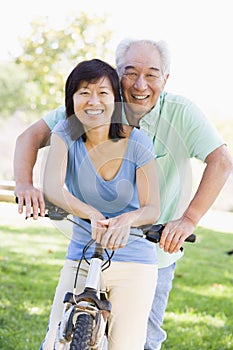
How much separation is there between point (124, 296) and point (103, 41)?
14.6 m

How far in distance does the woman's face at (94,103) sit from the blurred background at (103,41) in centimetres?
1274

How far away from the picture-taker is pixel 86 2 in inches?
661

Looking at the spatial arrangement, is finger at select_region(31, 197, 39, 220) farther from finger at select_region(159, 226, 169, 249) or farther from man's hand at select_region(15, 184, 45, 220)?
finger at select_region(159, 226, 169, 249)

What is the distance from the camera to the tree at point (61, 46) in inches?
639

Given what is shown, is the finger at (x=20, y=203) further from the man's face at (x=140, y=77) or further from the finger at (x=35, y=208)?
Result: the man's face at (x=140, y=77)

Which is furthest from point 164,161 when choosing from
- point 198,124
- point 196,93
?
point 196,93

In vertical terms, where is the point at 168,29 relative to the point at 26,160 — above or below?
below

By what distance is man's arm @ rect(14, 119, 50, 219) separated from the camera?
2.22 meters

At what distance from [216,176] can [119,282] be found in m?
0.64

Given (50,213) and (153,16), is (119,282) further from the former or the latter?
(153,16)

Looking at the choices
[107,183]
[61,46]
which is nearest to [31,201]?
[107,183]

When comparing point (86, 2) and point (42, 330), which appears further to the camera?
point (86, 2)

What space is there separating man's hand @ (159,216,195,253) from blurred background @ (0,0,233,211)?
41.6 ft

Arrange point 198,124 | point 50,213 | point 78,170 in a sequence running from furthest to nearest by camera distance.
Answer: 1. point 198,124
2. point 78,170
3. point 50,213
